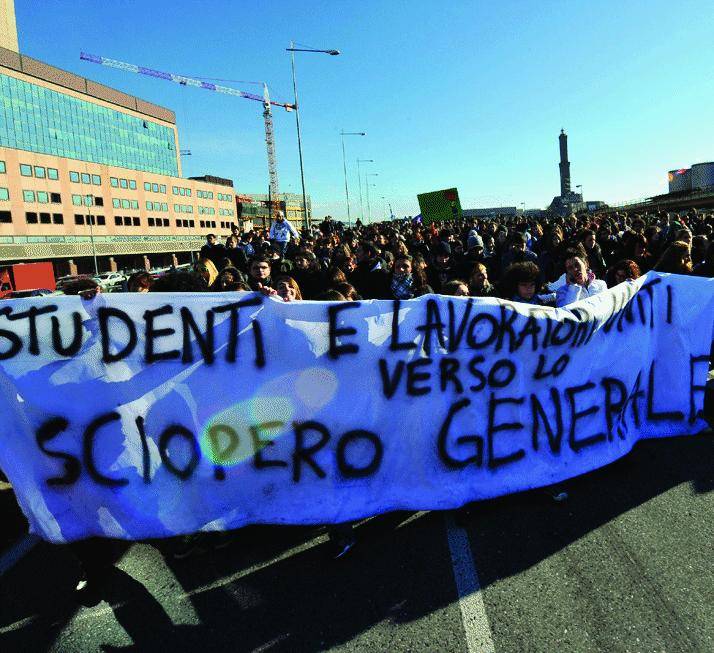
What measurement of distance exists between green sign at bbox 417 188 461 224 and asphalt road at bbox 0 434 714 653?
1563 centimetres

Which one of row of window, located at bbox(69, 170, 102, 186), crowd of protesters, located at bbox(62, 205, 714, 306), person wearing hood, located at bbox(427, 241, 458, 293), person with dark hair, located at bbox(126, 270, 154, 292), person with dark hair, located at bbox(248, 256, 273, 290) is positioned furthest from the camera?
row of window, located at bbox(69, 170, 102, 186)

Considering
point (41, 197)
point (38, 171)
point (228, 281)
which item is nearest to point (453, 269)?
point (228, 281)

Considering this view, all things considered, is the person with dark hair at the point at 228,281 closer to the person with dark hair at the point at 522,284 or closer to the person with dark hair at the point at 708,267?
the person with dark hair at the point at 522,284

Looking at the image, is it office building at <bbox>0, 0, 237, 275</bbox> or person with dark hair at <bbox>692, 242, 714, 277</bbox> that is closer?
person with dark hair at <bbox>692, 242, 714, 277</bbox>

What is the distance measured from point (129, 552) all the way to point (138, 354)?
1249 mm

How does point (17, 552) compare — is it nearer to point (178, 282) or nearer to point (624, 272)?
point (178, 282)

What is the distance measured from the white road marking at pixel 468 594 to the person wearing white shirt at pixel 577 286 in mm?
2335

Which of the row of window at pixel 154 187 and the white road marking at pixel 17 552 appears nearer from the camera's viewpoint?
the white road marking at pixel 17 552

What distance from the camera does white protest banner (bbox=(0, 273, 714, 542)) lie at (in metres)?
3.04

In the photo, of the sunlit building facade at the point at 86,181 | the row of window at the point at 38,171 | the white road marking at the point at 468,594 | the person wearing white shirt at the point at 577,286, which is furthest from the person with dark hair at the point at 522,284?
the row of window at the point at 38,171

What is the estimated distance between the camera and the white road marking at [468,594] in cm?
238

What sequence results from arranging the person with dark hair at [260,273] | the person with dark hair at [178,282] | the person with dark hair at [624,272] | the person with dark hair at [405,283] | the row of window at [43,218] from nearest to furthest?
1. the person with dark hair at [178,282]
2. the person with dark hair at [624,272]
3. the person with dark hair at [260,273]
4. the person with dark hair at [405,283]
5. the row of window at [43,218]

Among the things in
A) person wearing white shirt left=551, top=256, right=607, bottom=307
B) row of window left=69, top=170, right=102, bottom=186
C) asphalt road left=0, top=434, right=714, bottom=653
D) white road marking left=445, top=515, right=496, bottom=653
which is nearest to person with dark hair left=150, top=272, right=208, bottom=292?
asphalt road left=0, top=434, right=714, bottom=653

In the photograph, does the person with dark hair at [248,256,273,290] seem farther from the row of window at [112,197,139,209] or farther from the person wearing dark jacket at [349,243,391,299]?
the row of window at [112,197,139,209]
